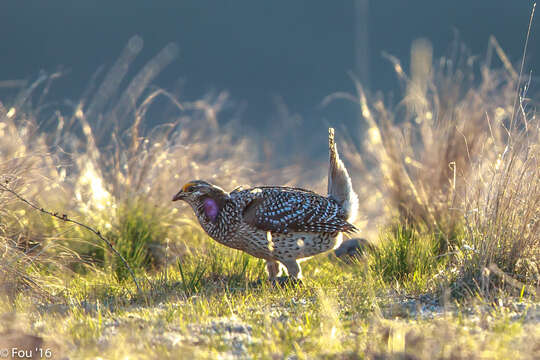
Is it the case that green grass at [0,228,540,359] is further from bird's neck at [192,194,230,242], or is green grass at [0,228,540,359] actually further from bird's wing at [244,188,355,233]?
bird's wing at [244,188,355,233]

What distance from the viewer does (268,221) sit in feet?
15.1

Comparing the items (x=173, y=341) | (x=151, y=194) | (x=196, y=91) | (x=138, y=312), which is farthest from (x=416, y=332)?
(x=196, y=91)

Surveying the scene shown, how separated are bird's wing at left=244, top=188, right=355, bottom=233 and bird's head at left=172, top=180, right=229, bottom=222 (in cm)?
21

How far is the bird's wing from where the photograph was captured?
461 cm

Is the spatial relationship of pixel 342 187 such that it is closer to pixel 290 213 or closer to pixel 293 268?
pixel 290 213

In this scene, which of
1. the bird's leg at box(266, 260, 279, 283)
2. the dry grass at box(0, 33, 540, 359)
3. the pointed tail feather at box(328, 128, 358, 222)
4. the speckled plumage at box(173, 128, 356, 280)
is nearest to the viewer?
the dry grass at box(0, 33, 540, 359)

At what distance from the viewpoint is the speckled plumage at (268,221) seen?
181 inches

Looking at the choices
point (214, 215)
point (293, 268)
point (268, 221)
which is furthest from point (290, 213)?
point (214, 215)

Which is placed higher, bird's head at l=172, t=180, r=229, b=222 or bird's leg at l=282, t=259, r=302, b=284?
bird's head at l=172, t=180, r=229, b=222

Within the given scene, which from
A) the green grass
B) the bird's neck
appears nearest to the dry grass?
the green grass

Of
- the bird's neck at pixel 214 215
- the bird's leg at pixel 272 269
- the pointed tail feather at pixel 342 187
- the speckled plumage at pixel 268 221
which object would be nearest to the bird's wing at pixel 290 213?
the speckled plumage at pixel 268 221

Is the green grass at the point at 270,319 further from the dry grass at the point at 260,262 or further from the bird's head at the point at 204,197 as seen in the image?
the bird's head at the point at 204,197

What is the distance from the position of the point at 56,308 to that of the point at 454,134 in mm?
3828

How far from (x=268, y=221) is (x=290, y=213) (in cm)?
18
